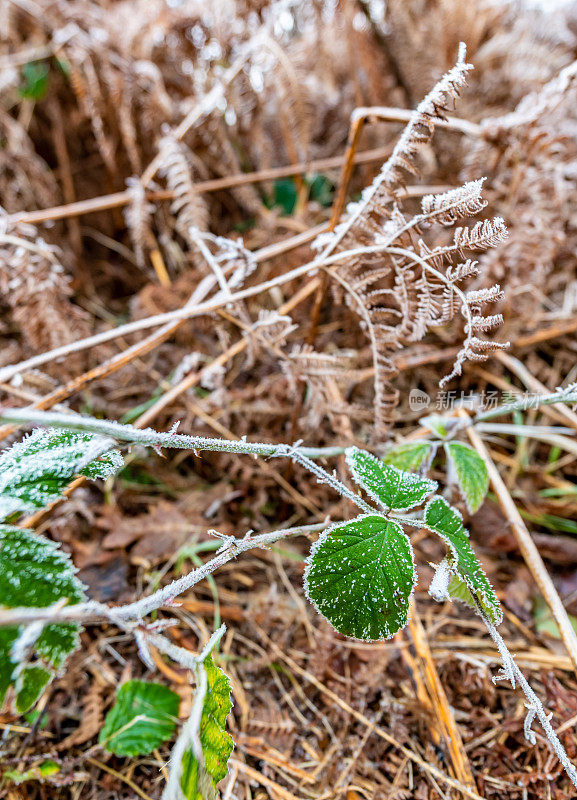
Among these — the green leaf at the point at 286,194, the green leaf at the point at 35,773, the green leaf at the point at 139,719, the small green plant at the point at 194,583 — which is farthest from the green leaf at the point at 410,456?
the green leaf at the point at 286,194

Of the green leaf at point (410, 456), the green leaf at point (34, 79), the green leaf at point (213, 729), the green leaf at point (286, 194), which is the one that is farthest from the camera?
the green leaf at point (286, 194)

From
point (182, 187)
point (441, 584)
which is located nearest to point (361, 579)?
point (441, 584)

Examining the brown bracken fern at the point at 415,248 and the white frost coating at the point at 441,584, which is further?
the brown bracken fern at the point at 415,248

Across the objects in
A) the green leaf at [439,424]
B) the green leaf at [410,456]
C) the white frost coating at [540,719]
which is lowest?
the white frost coating at [540,719]

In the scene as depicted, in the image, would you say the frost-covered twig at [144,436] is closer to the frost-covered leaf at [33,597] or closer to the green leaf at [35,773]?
the frost-covered leaf at [33,597]

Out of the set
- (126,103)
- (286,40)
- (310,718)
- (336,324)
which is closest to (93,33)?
(126,103)

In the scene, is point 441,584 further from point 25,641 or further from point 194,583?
point 25,641
